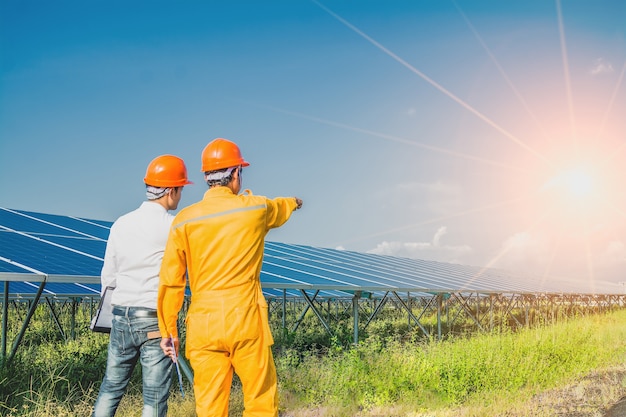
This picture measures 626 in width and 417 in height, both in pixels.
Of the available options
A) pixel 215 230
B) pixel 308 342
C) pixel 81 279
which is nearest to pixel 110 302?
pixel 215 230

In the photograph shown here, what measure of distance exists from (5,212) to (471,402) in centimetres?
1023

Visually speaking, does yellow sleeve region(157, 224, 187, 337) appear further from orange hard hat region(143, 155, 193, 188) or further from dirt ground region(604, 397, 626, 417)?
dirt ground region(604, 397, 626, 417)

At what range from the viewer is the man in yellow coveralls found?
4023mm

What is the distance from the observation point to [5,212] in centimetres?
1271

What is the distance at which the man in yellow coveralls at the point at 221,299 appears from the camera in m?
4.02

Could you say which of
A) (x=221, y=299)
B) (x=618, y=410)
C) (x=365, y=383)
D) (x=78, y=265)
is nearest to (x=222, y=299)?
(x=221, y=299)

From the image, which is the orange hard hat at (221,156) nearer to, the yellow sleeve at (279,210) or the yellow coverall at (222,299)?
the yellow coverall at (222,299)

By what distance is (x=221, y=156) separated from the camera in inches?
172

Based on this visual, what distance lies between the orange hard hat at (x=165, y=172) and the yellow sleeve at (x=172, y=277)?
677mm

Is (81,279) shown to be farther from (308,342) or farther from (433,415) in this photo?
(308,342)

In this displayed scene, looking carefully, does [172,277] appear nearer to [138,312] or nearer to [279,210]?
[138,312]

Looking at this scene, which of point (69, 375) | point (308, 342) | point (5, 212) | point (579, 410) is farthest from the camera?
point (308, 342)

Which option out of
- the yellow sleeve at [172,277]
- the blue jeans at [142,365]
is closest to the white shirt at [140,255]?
the blue jeans at [142,365]

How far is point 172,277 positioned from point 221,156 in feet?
3.09
